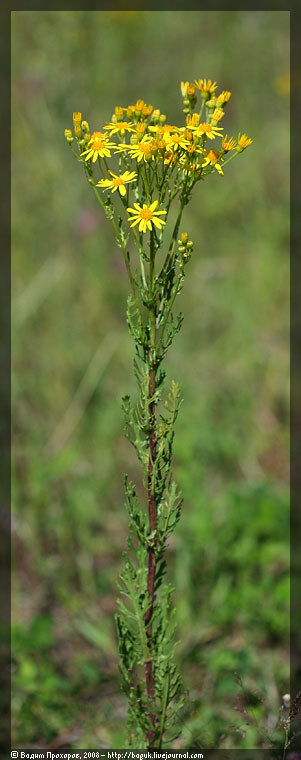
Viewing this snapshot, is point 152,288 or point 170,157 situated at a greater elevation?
point 170,157

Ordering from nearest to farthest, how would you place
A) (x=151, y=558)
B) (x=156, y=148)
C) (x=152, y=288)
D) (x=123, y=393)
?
(x=156, y=148) < (x=152, y=288) < (x=151, y=558) < (x=123, y=393)

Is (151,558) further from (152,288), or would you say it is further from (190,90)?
(190,90)

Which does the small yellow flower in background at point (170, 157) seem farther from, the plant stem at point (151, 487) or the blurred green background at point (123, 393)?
the blurred green background at point (123, 393)

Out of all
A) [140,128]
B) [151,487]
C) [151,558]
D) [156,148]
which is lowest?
[151,558]

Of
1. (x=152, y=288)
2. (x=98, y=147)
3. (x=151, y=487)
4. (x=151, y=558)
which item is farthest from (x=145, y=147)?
(x=151, y=558)

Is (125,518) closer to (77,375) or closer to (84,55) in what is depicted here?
(77,375)

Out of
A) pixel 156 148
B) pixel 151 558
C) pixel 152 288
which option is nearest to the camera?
pixel 156 148

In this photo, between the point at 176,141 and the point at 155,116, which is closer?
the point at 176,141

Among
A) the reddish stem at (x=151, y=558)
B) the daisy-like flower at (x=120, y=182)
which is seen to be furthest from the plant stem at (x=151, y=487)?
the daisy-like flower at (x=120, y=182)

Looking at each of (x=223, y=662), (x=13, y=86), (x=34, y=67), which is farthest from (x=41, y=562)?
(x=13, y=86)
